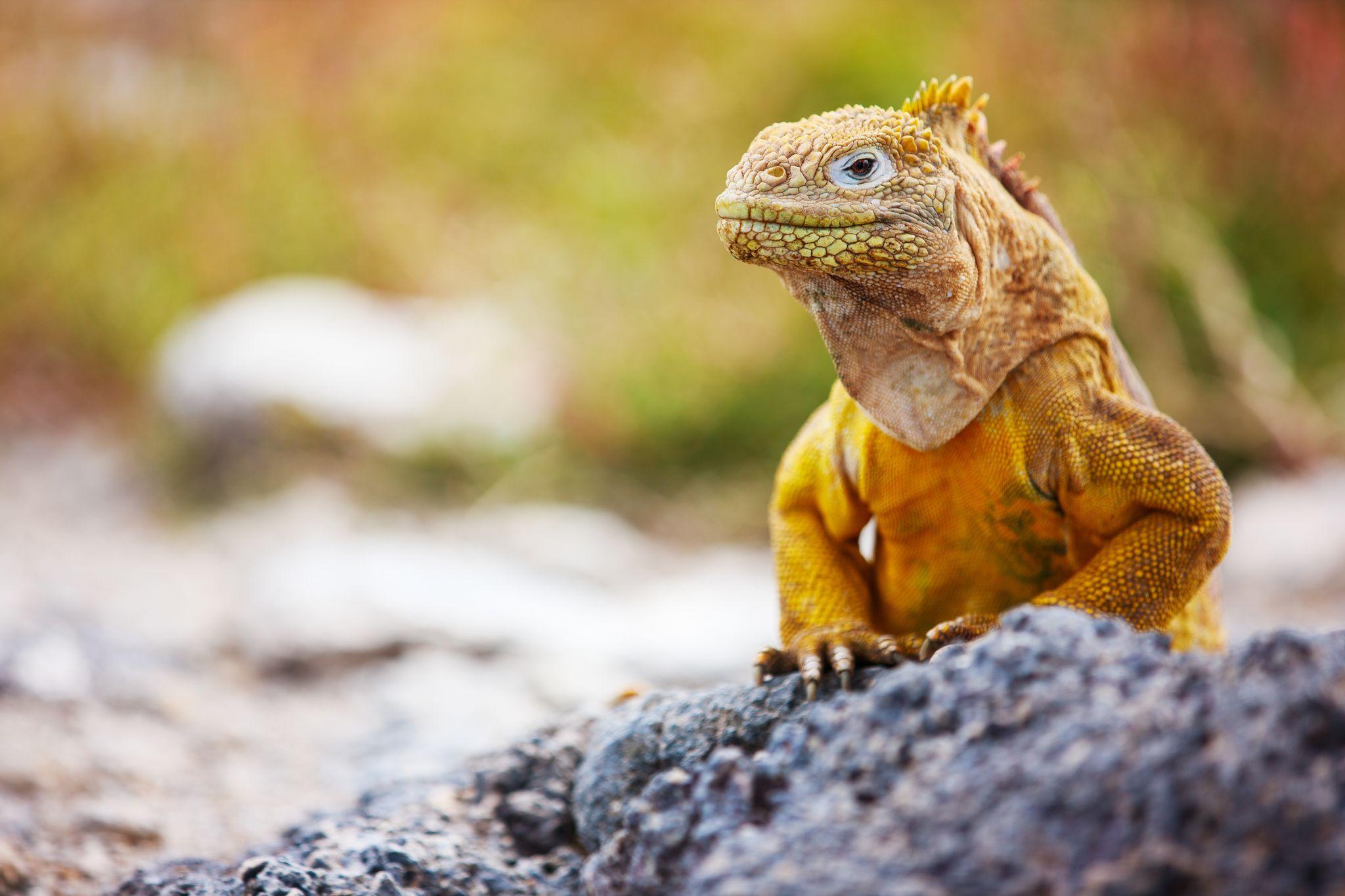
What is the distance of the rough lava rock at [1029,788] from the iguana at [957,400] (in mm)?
540

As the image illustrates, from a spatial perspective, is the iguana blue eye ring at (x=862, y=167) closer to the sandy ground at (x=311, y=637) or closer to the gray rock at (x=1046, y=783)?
the gray rock at (x=1046, y=783)

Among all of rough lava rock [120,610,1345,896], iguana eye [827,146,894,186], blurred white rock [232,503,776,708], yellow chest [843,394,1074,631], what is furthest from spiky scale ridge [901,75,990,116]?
blurred white rock [232,503,776,708]

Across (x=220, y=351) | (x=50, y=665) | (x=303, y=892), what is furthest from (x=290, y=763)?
(x=220, y=351)

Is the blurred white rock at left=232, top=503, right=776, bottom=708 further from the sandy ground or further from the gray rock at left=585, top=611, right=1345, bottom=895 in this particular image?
the gray rock at left=585, top=611, right=1345, bottom=895

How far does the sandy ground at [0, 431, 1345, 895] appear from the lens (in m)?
4.25

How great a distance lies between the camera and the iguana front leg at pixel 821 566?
2.78 meters

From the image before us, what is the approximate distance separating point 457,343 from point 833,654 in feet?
23.4

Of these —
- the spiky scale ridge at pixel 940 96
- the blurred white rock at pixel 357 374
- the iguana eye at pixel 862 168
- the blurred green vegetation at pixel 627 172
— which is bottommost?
the iguana eye at pixel 862 168

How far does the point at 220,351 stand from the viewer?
8.87 meters

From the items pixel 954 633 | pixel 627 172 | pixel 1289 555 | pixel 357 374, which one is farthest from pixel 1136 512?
pixel 627 172

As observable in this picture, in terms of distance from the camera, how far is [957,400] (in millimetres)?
2756

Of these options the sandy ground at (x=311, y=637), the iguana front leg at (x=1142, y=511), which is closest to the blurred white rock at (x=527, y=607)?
the sandy ground at (x=311, y=637)

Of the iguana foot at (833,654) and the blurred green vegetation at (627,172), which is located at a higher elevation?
the blurred green vegetation at (627,172)

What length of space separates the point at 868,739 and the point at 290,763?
11.5 feet
